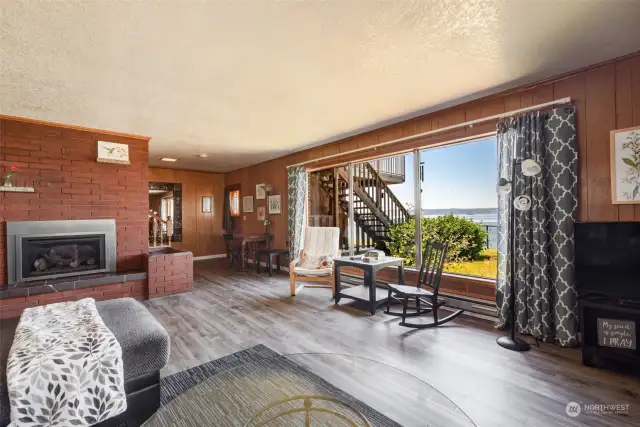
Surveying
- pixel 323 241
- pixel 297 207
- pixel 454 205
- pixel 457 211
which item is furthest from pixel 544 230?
pixel 297 207

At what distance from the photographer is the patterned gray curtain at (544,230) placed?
2650mm

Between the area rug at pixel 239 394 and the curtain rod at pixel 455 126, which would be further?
the curtain rod at pixel 455 126

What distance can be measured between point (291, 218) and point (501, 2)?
466cm

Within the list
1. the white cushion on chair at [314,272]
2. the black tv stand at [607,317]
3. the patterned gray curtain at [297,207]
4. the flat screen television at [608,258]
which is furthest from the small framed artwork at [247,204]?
the black tv stand at [607,317]

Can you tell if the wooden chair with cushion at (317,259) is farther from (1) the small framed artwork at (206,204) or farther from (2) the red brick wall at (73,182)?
(1) the small framed artwork at (206,204)

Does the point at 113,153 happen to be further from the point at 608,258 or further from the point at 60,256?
the point at 608,258

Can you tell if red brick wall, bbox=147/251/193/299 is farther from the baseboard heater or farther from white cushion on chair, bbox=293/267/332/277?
the baseboard heater

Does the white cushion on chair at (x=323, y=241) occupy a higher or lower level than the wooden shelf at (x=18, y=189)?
lower

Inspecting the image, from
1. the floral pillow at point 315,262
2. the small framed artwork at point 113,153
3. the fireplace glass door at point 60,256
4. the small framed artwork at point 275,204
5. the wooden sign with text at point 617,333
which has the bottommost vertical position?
the wooden sign with text at point 617,333

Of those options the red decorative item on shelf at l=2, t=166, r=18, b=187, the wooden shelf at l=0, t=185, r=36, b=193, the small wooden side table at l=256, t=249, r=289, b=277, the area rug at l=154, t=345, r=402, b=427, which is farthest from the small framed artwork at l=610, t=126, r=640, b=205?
the red decorative item on shelf at l=2, t=166, r=18, b=187

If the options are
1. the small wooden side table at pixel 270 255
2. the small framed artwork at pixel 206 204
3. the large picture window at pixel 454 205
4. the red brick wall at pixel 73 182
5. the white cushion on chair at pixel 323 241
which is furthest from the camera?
the small framed artwork at pixel 206 204

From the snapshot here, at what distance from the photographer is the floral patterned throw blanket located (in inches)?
52.7

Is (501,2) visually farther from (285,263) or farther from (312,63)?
(285,263)

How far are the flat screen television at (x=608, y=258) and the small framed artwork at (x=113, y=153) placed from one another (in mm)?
5564
